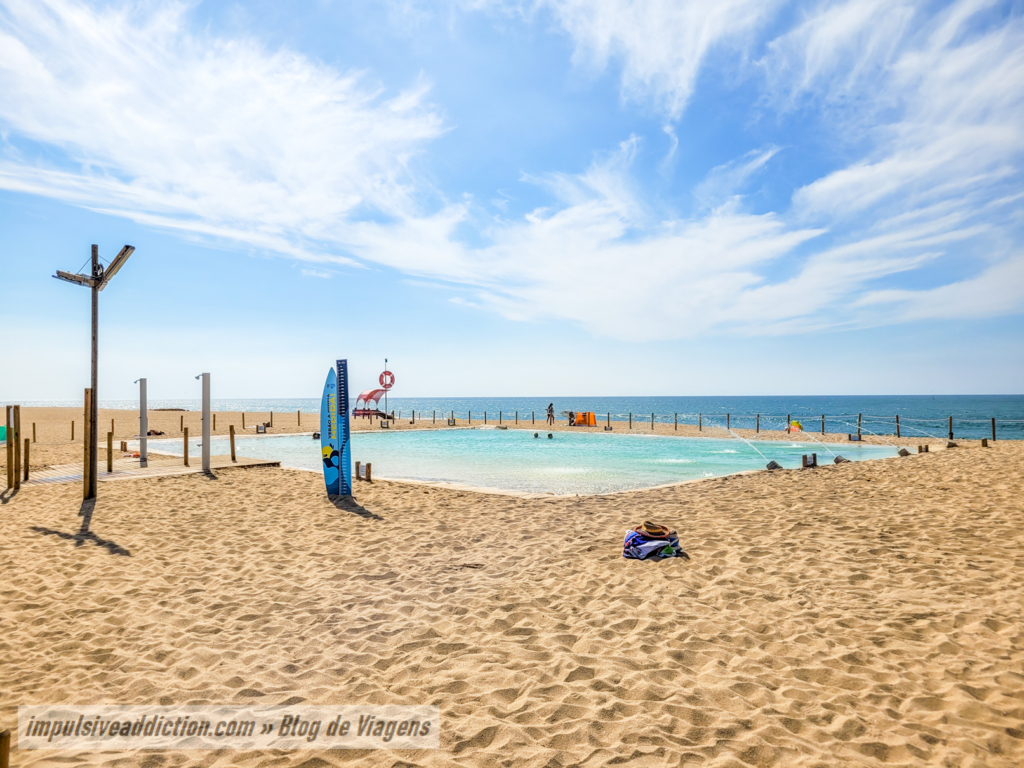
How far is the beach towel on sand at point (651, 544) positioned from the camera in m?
6.31

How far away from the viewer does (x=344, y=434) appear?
10992mm

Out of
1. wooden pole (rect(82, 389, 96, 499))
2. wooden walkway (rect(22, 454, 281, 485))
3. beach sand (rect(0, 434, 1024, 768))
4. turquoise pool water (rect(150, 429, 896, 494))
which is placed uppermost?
wooden pole (rect(82, 389, 96, 499))

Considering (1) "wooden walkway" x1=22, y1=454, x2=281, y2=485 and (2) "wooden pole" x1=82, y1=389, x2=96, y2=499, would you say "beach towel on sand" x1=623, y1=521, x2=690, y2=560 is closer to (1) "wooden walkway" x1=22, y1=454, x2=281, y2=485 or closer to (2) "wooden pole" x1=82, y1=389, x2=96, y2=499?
(2) "wooden pole" x1=82, y1=389, x2=96, y2=499

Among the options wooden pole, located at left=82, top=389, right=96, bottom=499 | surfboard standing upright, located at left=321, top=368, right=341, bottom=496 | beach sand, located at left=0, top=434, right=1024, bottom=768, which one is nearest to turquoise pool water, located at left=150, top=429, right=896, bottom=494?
surfboard standing upright, located at left=321, top=368, right=341, bottom=496

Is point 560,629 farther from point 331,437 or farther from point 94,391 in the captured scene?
point 94,391

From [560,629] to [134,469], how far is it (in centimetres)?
1316

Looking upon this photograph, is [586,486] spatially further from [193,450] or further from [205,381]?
[193,450]

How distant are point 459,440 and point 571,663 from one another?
25.3 meters

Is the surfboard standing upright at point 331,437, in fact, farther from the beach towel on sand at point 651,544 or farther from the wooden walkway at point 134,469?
the beach towel on sand at point 651,544

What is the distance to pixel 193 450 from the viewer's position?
2045 cm

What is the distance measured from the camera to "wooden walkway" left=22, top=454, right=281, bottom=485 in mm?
11711

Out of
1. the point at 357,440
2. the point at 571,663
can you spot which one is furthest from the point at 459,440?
the point at 571,663

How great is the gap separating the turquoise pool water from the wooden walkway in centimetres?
238

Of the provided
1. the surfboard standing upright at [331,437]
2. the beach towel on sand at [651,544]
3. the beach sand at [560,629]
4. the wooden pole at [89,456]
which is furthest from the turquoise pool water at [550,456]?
the wooden pole at [89,456]
